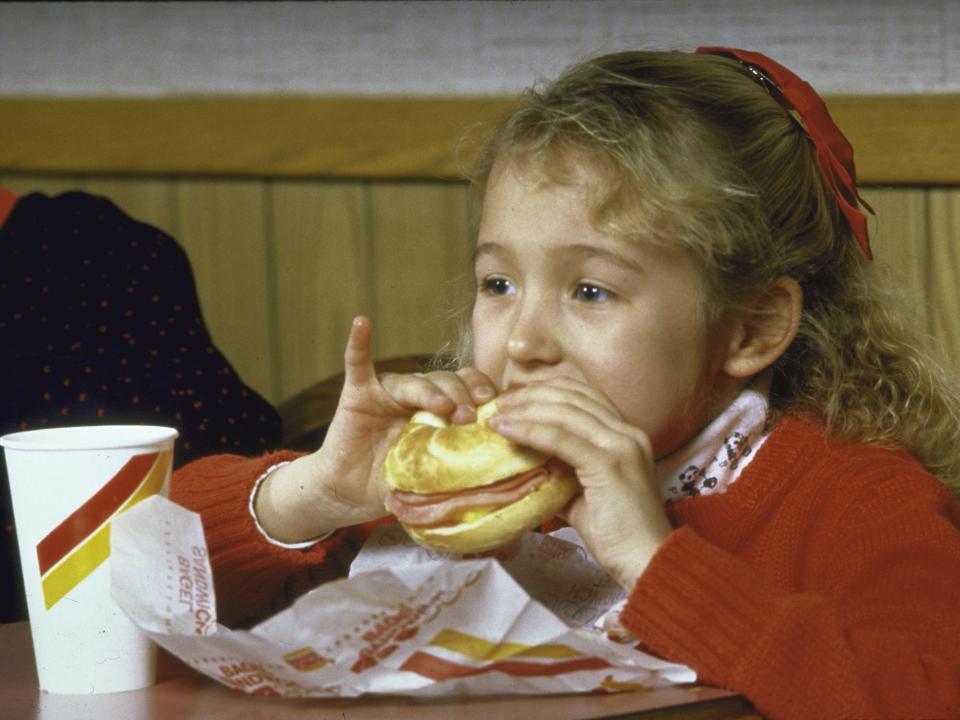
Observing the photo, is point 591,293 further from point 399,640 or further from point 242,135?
point 242,135

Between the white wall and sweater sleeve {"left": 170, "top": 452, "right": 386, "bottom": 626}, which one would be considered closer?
sweater sleeve {"left": 170, "top": 452, "right": 386, "bottom": 626}

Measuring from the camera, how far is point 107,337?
6.04 ft

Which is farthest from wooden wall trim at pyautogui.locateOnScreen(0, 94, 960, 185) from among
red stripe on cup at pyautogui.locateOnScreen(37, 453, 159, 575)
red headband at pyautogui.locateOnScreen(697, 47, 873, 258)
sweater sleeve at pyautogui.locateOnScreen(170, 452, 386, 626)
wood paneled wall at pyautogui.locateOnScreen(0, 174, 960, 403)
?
red stripe on cup at pyautogui.locateOnScreen(37, 453, 159, 575)

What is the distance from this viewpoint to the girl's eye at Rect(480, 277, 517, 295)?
134cm

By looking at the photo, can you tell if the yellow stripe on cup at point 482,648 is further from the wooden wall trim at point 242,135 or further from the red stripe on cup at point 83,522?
the wooden wall trim at point 242,135

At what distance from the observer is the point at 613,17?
2.31 meters

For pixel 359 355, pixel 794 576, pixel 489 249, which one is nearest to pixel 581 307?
pixel 489 249

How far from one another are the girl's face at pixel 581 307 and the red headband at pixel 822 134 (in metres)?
0.22

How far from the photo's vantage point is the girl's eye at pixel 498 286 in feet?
4.41

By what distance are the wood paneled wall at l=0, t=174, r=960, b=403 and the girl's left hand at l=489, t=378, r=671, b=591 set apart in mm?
1273

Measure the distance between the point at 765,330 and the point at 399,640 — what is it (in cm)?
70

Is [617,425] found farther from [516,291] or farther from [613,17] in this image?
[613,17]

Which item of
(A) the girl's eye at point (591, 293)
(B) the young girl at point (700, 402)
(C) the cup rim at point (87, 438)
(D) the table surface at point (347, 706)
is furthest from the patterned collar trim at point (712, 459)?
(C) the cup rim at point (87, 438)

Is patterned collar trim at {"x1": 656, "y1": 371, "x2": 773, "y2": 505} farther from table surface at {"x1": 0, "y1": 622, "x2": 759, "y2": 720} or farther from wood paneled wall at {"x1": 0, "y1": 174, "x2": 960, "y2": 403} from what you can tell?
wood paneled wall at {"x1": 0, "y1": 174, "x2": 960, "y2": 403}
